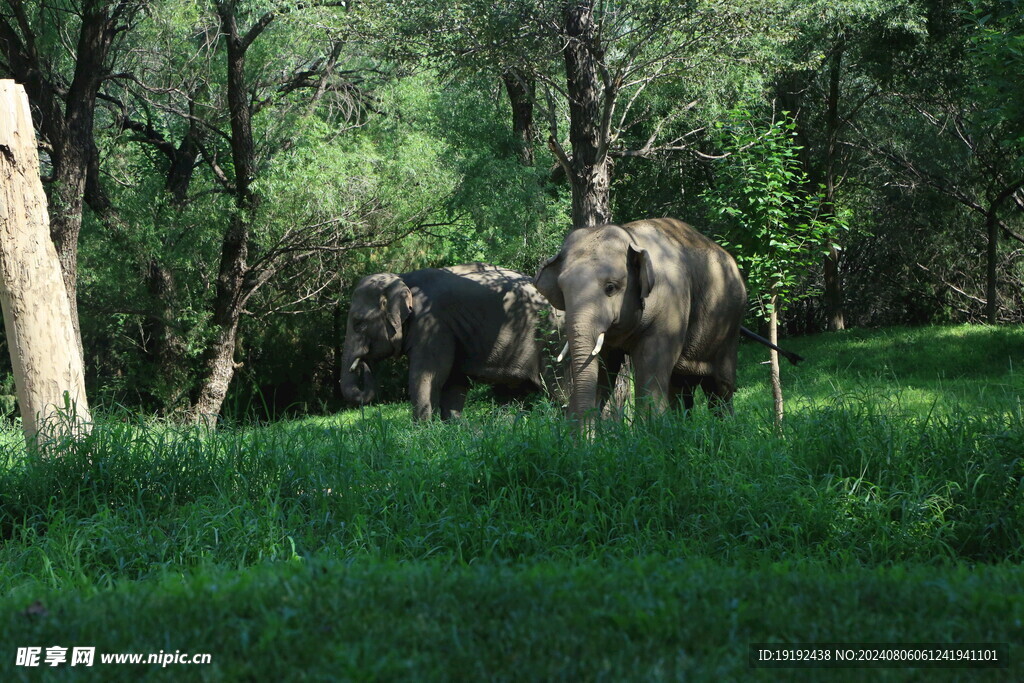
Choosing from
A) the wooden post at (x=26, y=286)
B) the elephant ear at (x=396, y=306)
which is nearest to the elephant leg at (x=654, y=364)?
the elephant ear at (x=396, y=306)

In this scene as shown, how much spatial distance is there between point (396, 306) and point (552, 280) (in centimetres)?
340

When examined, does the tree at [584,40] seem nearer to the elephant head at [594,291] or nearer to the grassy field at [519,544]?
the elephant head at [594,291]

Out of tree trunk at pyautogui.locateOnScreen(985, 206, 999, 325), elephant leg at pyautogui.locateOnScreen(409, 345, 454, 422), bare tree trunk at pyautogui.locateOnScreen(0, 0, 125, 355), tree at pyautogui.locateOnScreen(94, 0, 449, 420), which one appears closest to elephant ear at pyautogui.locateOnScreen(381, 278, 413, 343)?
elephant leg at pyautogui.locateOnScreen(409, 345, 454, 422)

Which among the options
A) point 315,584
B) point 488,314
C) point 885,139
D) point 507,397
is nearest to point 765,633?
point 315,584

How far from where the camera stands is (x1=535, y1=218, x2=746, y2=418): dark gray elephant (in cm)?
909

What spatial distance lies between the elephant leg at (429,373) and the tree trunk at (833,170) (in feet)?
35.5

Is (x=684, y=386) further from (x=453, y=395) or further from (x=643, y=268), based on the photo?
(x=453, y=395)

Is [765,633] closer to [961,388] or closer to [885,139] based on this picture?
[961,388]

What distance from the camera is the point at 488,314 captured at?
12961 mm

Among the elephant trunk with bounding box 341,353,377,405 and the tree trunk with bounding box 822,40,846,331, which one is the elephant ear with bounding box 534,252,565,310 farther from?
the tree trunk with bounding box 822,40,846,331

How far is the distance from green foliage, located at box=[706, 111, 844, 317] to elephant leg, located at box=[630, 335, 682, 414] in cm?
237

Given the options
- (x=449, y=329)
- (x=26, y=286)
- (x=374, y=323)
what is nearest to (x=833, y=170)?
(x=449, y=329)

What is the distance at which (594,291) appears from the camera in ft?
29.9

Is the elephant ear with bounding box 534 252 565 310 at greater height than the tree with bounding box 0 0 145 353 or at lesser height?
lesser
